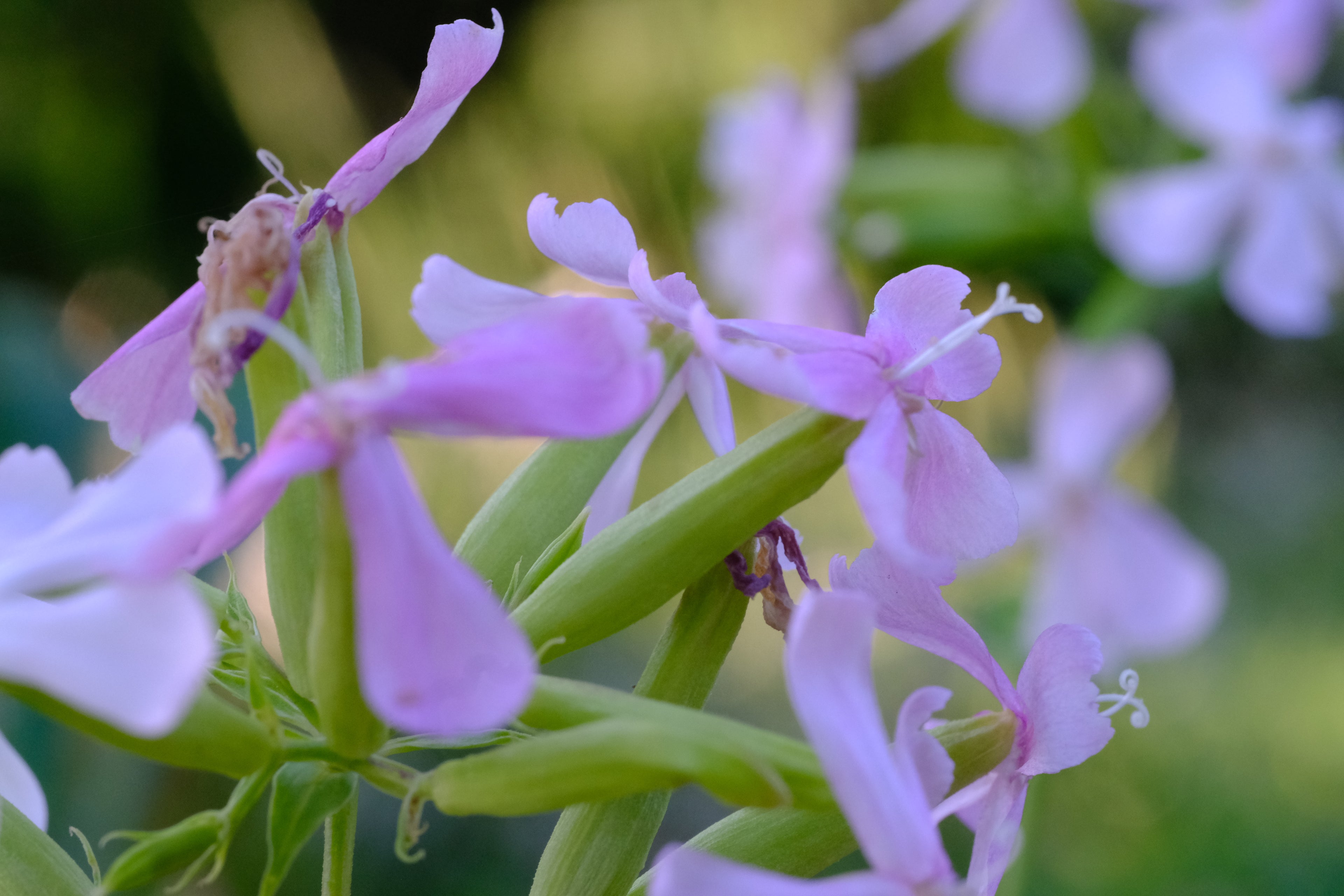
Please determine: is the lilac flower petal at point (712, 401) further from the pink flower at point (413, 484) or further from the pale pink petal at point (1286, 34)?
the pale pink petal at point (1286, 34)

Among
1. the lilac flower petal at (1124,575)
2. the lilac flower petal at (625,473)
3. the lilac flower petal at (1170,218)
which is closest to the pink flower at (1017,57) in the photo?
the lilac flower petal at (1170,218)

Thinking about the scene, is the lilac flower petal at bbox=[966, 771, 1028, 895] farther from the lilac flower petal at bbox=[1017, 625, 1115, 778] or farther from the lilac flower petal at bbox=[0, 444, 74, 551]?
the lilac flower petal at bbox=[0, 444, 74, 551]

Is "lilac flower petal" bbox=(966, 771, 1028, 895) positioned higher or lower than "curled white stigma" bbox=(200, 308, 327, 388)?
lower

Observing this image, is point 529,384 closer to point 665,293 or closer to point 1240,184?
Answer: point 665,293

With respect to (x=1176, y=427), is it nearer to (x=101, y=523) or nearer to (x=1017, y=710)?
(x=1017, y=710)

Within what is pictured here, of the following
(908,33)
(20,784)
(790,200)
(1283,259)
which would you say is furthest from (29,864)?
(908,33)

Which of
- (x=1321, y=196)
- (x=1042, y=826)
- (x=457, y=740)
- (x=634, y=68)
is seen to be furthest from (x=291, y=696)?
(x=634, y=68)

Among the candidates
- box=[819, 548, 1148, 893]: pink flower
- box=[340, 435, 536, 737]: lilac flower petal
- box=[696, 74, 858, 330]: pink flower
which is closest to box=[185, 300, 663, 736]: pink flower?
box=[340, 435, 536, 737]: lilac flower petal
